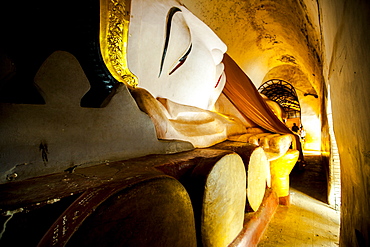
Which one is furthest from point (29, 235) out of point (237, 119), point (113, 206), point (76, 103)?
point (237, 119)

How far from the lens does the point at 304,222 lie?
2389 millimetres

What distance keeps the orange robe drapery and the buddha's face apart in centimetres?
15

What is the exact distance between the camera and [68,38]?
1210 millimetres

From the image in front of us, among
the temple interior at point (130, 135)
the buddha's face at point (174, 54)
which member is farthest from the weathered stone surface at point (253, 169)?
the buddha's face at point (174, 54)

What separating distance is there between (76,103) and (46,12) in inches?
24.6

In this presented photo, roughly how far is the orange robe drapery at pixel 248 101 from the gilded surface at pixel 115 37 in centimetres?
173

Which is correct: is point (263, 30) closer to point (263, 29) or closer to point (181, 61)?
point (263, 29)

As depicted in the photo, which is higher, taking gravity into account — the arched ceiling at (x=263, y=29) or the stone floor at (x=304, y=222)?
the arched ceiling at (x=263, y=29)

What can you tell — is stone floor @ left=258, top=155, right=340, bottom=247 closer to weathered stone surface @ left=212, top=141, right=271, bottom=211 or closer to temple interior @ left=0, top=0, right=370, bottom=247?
temple interior @ left=0, top=0, right=370, bottom=247

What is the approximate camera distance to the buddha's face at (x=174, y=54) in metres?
1.75

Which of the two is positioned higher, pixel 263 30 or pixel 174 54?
pixel 263 30

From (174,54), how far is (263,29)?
346cm

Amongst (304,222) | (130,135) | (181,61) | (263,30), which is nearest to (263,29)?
(263,30)

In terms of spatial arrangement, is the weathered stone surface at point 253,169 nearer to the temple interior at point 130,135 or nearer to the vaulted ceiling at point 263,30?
the temple interior at point 130,135
